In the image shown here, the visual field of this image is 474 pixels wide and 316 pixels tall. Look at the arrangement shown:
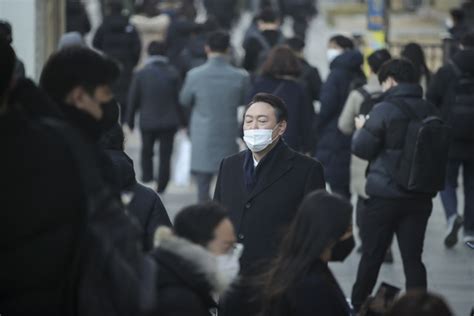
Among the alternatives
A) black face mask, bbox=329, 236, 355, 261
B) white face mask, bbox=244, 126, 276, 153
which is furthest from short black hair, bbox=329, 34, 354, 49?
black face mask, bbox=329, 236, 355, 261

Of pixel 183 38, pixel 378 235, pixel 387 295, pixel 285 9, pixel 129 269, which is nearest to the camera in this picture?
pixel 129 269

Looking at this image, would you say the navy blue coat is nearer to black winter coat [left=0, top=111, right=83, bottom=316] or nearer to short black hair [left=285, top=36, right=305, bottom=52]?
short black hair [left=285, top=36, right=305, bottom=52]

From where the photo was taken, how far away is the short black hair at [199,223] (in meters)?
4.85

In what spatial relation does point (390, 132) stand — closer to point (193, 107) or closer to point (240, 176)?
point (240, 176)

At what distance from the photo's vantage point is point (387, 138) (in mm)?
8969

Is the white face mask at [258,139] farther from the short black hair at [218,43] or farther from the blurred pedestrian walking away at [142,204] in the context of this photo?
the short black hair at [218,43]

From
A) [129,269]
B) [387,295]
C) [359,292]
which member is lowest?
[359,292]

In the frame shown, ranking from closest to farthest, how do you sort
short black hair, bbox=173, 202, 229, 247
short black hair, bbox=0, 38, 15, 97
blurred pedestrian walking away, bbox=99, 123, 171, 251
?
short black hair, bbox=0, 38, 15, 97 < short black hair, bbox=173, 202, 229, 247 < blurred pedestrian walking away, bbox=99, 123, 171, 251

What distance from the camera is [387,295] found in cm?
573

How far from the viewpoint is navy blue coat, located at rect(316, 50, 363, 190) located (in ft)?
38.7

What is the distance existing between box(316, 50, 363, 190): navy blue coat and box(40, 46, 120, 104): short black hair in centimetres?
708

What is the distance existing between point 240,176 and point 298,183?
360 millimetres

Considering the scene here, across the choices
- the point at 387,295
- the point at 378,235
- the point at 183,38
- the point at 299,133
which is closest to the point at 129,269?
the point at 387,295

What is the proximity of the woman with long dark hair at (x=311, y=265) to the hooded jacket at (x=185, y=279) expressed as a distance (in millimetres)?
394
